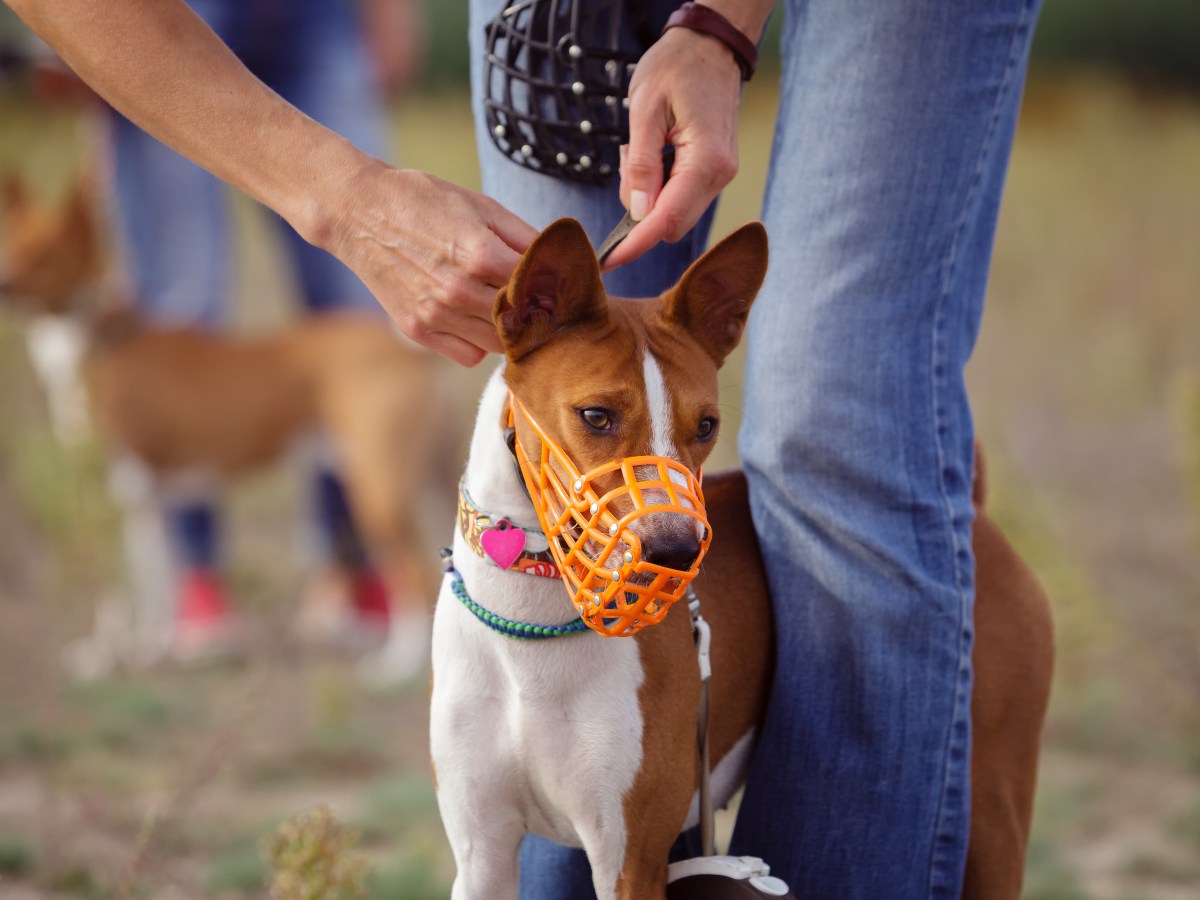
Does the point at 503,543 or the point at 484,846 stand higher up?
the point at 503,543

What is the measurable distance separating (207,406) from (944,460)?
4.04 meters

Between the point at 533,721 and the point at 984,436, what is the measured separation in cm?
344

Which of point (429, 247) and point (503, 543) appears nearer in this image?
point (429, 247)

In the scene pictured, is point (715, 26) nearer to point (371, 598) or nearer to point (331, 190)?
point (331, 190)

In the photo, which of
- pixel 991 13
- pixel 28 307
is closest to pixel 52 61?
pixel 28 307

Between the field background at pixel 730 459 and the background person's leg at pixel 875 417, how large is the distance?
1088 millimetres

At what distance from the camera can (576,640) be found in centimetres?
180

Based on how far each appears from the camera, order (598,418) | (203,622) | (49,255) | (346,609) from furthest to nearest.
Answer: (49,255) → (346,609) → (203,622) → (598,418)

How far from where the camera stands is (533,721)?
1.79m

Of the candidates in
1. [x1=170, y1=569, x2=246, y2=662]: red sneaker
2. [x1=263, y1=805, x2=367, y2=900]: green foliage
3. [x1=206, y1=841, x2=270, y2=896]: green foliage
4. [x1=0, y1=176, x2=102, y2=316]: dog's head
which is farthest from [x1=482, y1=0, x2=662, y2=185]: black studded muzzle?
[x1=0, y1=176, x2=102, y2=316]: dog's head

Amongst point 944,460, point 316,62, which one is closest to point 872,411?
point 944,460

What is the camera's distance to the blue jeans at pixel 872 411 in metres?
1.93

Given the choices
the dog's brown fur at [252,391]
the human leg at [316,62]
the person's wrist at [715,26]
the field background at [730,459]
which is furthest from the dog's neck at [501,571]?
the human leg at [316,62]

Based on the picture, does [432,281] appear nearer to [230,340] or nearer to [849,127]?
[849,127]
